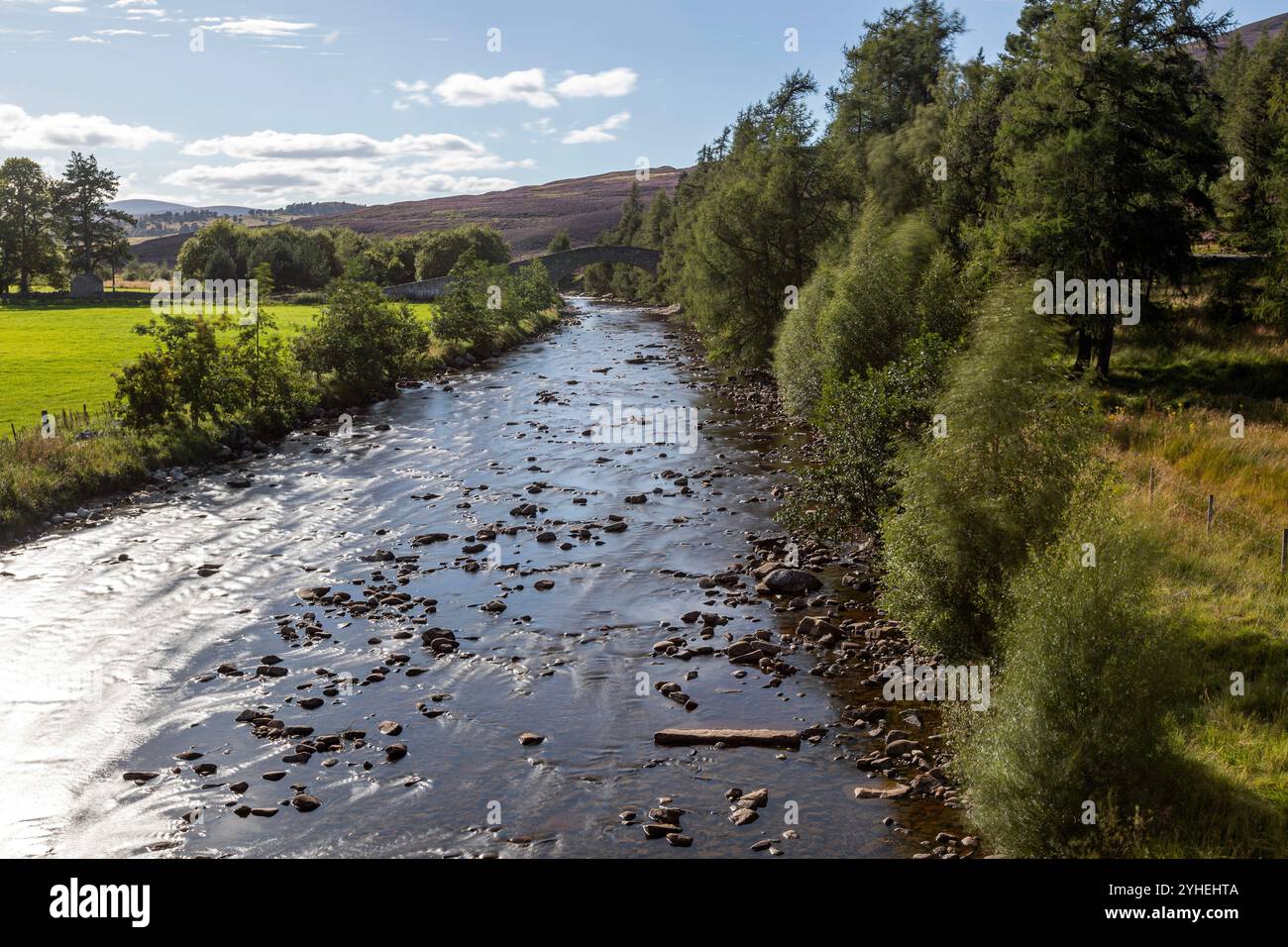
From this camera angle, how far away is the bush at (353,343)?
188ft

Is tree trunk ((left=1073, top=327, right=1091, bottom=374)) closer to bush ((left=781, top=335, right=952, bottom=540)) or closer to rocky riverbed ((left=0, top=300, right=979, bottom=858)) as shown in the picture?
rocky riverbed ((left=0, top=300, right=979, bottom=858))

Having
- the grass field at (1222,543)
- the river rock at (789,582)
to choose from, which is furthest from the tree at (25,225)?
the grass field at (1222,543)

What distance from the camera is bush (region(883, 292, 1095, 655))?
18.8m

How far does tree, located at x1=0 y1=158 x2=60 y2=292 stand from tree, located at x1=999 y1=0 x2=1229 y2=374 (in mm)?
120847

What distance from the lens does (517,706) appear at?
20.7 meters

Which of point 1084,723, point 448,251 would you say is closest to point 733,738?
point 1084,723

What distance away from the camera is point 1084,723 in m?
13.5

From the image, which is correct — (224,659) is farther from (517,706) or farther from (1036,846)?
(1036,846)

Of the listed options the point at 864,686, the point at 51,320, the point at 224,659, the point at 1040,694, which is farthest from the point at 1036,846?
the point at 51,320

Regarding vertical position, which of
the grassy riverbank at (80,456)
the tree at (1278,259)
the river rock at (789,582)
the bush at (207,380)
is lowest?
the river rock at (789,582)

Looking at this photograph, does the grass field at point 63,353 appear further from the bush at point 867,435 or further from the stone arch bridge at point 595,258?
the stone arch bridge at point 595,258

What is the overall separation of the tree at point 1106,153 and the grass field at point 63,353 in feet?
141

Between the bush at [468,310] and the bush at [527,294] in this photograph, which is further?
the bush at [527,294]

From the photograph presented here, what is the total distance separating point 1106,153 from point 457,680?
37.8 metres
